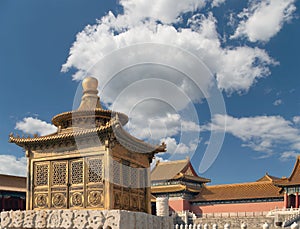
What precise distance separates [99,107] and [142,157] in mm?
3427

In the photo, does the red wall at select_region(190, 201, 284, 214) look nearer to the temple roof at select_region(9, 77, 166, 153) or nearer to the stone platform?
the temple roof at select_region(9, 77, 166, 153)

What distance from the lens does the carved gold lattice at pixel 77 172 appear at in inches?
713

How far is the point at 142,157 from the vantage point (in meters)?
20.8

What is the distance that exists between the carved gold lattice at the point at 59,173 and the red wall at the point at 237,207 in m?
24.2

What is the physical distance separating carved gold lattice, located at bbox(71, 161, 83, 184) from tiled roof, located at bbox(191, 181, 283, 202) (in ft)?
77.9

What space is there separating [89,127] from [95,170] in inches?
96.7

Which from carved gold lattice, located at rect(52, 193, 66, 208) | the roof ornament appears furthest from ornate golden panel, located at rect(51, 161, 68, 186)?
the roof ornament

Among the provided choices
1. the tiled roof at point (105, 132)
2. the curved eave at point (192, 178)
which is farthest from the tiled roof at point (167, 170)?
the tiled roof at point (105, 132)

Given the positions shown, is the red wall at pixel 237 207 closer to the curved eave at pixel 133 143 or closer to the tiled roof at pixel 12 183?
the tiled roof at pixel 12 183

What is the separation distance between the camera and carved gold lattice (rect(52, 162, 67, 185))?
18483 mm

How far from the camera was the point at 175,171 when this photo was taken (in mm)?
45906

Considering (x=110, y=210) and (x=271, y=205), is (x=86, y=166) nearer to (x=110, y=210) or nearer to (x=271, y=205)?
(x=110, y=210)

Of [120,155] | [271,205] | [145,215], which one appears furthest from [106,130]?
[271,205]

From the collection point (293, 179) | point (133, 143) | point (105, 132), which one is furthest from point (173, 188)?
point (105, 132)
